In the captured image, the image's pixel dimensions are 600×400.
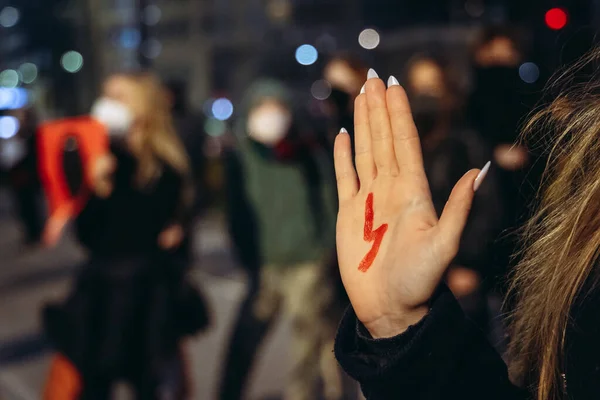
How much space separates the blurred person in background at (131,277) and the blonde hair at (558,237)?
280 cm

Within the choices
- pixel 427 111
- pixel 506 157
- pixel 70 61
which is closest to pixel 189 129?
pixel 427 111

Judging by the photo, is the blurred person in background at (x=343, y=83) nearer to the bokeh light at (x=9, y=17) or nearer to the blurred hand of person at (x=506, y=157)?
the blurred hand of person at (x=506, y=157)

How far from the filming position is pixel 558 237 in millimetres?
1638

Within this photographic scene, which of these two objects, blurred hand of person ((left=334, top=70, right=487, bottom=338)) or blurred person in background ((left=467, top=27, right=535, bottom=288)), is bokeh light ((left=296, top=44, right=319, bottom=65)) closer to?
blurred person in background ((left=467, top=27, right=535, bottom=288))

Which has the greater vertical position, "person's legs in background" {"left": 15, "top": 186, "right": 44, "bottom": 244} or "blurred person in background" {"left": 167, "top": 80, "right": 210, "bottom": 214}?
"blurred person in background" {"left": 167, "top": 80, "right": 210, "bottom": 214}

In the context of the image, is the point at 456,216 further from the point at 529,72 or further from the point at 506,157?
the point at 506,157

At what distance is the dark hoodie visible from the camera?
488 cm

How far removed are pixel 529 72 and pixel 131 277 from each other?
2.17 m

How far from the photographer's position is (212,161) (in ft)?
39.9

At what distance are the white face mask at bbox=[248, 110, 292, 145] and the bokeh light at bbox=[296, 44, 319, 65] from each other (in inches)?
650

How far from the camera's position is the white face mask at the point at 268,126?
491 cm

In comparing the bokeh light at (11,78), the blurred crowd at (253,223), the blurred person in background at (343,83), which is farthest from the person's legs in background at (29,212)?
the bokeh light at (11,78)

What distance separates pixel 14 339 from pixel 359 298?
5.93 meters

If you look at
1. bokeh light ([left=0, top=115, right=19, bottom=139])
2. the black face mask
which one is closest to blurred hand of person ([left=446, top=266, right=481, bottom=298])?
the black face mask
